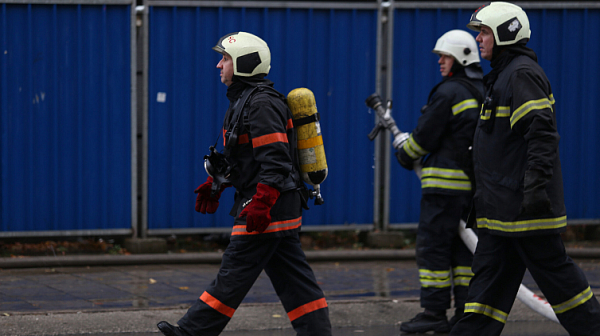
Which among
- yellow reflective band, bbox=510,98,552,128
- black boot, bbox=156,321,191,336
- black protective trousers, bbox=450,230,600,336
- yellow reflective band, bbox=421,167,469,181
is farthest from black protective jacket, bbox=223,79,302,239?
yellow reflective band, bbox=421,167,469,181

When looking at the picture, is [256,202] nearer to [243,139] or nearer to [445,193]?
[243,139]

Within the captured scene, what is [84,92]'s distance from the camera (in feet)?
25.0

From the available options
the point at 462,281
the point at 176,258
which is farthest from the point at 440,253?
the point at 176,258

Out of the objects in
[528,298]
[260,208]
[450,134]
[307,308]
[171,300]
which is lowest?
[171,300]

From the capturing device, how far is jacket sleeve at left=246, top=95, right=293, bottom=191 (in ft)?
13.3

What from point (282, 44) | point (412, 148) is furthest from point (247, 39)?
point (282, 44)

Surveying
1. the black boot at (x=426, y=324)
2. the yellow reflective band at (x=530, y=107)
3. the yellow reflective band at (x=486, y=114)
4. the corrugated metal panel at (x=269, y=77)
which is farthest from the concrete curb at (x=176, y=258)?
the yellow reflective band at (x=530, y=107)

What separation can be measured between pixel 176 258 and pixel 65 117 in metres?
1.68

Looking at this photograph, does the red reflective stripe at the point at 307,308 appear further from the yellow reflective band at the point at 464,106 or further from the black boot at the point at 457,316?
the yellow reflective band at the point at 464,106

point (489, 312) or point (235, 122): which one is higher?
point (235, 122)

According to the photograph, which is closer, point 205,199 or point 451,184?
point 205,199

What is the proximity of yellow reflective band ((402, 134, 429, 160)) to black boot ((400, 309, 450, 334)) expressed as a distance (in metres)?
1.03

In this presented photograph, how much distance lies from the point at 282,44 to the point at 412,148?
2.96 metres

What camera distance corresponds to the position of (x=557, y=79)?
27.9ft
